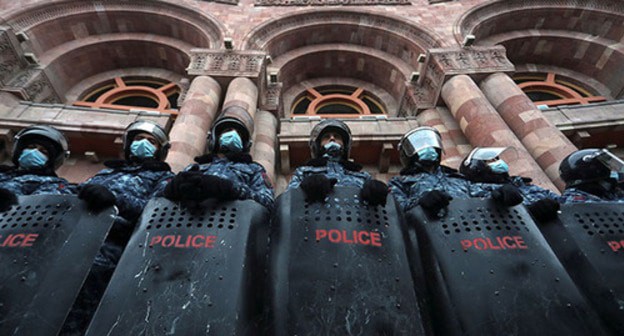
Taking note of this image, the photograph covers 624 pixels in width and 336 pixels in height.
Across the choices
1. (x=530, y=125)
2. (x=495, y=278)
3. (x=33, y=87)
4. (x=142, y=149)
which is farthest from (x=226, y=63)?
(x=495, y=278)

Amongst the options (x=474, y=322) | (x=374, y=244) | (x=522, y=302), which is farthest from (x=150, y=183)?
(x=522, y=302)

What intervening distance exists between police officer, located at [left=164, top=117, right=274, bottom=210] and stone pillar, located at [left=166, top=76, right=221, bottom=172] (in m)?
1.75

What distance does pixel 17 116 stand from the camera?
7.06 m

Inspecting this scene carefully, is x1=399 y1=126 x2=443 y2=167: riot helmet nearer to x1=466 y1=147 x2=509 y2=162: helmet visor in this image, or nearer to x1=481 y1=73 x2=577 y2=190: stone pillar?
x1=466 y1=147 x2=509 y2=162: helmet visor

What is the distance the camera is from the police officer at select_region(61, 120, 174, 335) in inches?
103

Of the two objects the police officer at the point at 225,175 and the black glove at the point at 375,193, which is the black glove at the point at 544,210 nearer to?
the black glove at the point at 375,193

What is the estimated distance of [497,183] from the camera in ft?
13.2

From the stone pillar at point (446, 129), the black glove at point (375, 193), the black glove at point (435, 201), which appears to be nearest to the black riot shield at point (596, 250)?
the black glove at point (435, 201)

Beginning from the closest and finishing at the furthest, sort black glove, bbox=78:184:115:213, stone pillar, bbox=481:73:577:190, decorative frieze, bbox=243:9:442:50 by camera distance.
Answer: black glove, bbox=78:184:115:213 → stone pillar, bbox=481:73:577:190 → decorative frieze, bbox=243:9:442:50

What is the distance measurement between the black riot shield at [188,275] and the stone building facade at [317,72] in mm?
4094

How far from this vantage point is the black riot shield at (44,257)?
200cm

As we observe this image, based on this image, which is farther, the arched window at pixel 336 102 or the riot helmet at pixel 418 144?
the arched window at pixel 336 102

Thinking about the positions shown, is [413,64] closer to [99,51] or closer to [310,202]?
[310,202]

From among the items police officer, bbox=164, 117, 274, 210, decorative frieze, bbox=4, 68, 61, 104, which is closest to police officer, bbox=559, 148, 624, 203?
police officer, bbox=164, 117, 274, 210
